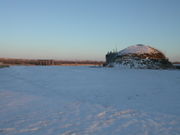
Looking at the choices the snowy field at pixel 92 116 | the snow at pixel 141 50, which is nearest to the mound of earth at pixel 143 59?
the snow at pixel 141 50

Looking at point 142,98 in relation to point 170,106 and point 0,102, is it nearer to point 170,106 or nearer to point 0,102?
point 170,106

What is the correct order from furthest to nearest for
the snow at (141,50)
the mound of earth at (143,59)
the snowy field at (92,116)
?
the snow at (141,50)
the mound of earth at (143,59)
the snowy field at (92,116)

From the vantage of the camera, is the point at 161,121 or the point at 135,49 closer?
the point at 161,121

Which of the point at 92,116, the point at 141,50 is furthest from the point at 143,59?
the point at 92,116

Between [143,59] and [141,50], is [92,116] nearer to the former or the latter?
[143,59]

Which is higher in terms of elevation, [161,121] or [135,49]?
[135,49]

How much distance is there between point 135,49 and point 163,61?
3689 millimetres

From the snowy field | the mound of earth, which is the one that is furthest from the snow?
the snowy field

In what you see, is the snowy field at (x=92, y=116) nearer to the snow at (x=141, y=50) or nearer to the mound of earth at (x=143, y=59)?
the mound of earth at (x=143, y=59)

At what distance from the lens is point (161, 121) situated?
298 centimetres

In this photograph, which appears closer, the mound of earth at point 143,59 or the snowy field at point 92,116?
the snowy field at point 92,116

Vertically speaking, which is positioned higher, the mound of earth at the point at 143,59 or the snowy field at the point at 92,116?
the mound of earth at the point at 143,59

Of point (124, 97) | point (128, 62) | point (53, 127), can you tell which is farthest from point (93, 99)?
point (128, 62)

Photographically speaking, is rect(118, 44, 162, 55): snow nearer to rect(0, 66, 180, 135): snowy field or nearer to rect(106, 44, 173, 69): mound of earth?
rect(106, 44, 173, 69): mound of earth
